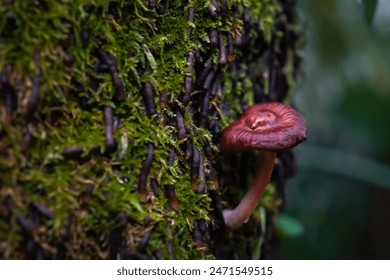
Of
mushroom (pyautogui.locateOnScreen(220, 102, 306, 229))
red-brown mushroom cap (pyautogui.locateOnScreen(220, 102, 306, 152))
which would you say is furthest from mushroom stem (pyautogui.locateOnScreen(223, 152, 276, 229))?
red-brown mushroom cap (pyautogui.locateOnScreen(220, 102, 306, 152))

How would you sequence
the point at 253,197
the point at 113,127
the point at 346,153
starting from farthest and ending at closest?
the point at 346,153, the point at 253,197, the point at 113,127

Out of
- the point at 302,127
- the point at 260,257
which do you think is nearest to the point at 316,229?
the point at 260,257

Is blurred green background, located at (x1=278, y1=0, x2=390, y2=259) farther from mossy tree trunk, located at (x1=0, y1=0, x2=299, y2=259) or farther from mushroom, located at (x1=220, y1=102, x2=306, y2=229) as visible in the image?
mossy tree trunk, located at (x1=0, y1=0, x2=299, y2=259)

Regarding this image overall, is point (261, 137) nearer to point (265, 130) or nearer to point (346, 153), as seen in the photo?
point (265, 130)

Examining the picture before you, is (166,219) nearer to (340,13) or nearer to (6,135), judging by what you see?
(6,135)

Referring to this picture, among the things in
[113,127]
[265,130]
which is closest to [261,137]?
[265,130]
